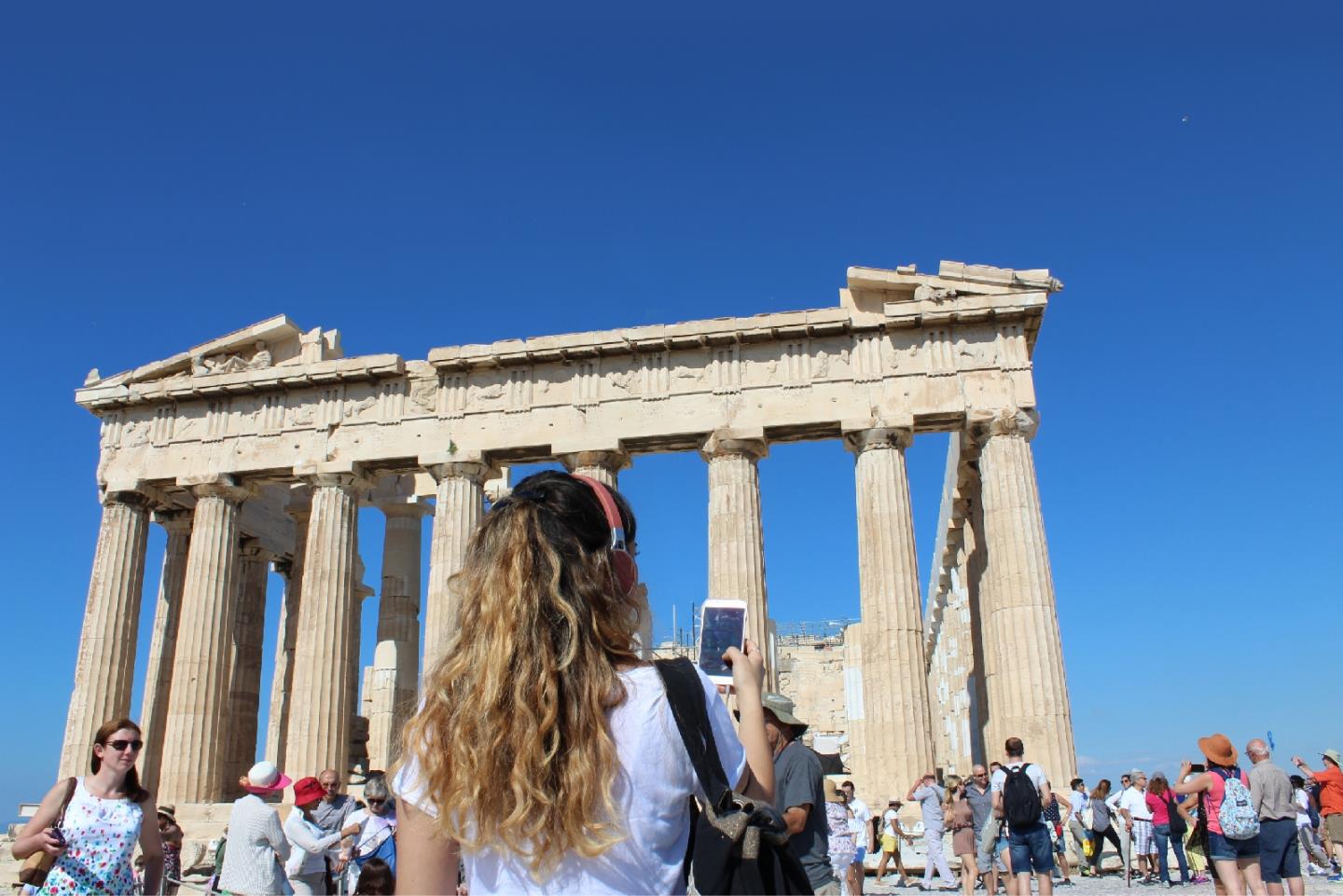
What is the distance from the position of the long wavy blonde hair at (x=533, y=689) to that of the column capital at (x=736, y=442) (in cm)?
1906

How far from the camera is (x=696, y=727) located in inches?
92.7

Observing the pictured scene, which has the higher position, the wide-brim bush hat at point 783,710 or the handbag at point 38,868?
the wide-brim bush hat at point 783,710

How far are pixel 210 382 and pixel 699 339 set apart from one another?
10.7m

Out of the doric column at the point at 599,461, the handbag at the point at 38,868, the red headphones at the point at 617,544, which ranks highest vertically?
the doric column at the point at 599,461

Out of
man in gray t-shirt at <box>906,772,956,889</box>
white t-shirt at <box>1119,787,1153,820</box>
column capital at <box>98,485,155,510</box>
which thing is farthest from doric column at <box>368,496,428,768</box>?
white t-shirt at <box>1119,787,1153,820</box>

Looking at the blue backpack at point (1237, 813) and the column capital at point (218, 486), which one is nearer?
the blue backpack at point (1237, 813)

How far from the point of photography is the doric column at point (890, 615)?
19703 millimetres

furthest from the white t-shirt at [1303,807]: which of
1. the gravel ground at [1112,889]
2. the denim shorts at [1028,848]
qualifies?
the denim shorts at [1028,848]

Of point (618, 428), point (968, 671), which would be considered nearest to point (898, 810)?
point (618, 428)

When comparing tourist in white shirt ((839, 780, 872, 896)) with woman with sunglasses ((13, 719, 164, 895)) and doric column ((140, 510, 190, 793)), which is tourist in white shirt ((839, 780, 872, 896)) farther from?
doric column ((140, 510, 190, 793))

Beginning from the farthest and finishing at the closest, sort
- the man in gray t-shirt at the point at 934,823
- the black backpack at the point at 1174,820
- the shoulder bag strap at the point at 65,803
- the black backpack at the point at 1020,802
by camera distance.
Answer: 1. the man in gray t-shirt at the point at 934,823
2. the black backpack at the point at 1174,820
3. the black backpack at the point at 1020,802
4. the shoulder bag strap at the point at 65,803

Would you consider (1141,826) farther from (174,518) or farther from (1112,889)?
(174,518)

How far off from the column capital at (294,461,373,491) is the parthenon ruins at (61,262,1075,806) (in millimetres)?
51

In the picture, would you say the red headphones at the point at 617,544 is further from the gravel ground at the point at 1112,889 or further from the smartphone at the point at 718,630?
the gravel ground at the point at 1112,889
